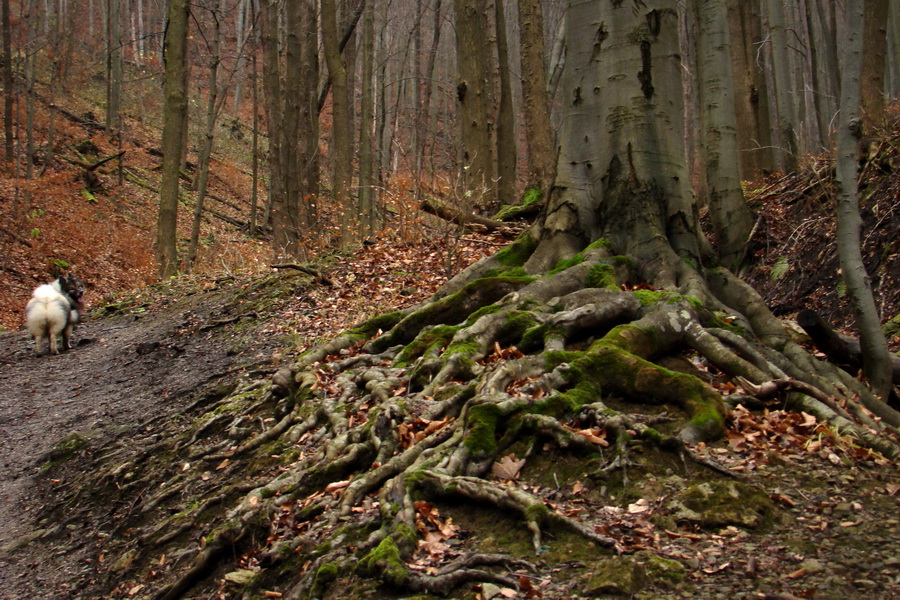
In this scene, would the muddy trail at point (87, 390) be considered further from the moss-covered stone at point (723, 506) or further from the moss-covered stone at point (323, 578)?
the moss-covered stone at point (723, 506)

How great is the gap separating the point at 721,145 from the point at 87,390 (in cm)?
835

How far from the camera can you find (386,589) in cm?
284

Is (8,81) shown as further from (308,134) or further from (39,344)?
(39,344)

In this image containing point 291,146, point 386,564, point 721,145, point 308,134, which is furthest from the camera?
point 308,134

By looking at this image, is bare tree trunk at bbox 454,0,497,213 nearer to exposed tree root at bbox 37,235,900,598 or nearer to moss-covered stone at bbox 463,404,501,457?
exposed tree root at bbox 37,235,900,598

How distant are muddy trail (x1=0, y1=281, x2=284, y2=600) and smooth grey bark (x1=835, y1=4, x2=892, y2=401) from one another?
583cm

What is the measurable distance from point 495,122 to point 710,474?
1446 centimetres

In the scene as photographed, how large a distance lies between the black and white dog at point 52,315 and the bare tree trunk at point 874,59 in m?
12.5

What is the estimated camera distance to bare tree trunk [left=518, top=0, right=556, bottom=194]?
1252cm

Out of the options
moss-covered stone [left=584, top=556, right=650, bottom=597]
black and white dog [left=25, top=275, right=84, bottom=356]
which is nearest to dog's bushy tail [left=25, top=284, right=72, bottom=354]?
black and white dog [left=25, top=275, right=84, bottom=356]

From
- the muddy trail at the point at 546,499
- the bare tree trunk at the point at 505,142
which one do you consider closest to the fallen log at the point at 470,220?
the muddy trail at the point at 546,499

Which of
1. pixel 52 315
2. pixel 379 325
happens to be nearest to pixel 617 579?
pixel 379 325

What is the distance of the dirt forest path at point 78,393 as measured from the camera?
4766 millimetres

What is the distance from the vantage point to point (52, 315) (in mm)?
9773
